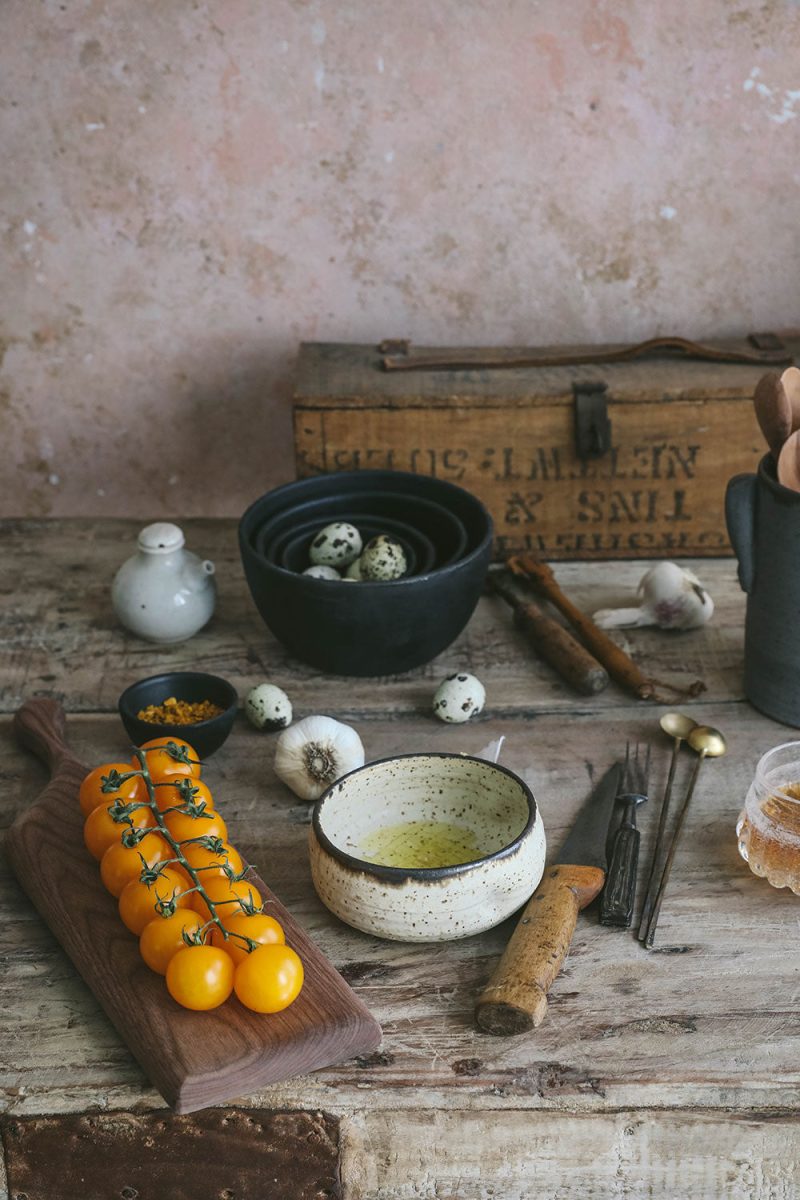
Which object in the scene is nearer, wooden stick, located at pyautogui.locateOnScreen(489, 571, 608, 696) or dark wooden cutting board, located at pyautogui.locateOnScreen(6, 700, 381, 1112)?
dark wooden cutting board, located at pyautogui.locateOnScreen(6, 700, 381, 1112)

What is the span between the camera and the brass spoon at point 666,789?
954mm

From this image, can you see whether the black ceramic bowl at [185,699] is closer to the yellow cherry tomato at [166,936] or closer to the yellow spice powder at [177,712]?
the yellow spice powder at [177,712]

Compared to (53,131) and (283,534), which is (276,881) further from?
(53,131)

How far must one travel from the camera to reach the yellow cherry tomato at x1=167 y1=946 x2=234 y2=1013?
0.80m

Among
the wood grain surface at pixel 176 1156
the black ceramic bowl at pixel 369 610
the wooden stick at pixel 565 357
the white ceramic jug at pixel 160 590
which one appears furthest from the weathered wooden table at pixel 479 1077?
the wooden stick at pixel 565 357

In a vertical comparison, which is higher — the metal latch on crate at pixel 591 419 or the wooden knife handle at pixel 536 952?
the metal latch on crate at pixel 591 419

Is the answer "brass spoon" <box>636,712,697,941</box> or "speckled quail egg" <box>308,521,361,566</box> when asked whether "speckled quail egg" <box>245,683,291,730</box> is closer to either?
"speckled quail egg" <box>308,521,361,566</box>

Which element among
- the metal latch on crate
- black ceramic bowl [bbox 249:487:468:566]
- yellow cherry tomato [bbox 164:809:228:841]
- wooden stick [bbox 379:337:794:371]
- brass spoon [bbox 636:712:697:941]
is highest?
wooden stick [bbox 379:337:794:371]

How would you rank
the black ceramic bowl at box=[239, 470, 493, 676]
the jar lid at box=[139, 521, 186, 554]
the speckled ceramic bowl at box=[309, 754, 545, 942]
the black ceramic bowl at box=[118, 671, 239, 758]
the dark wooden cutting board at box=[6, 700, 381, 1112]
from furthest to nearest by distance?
1. the jar lid at box=[139, 521, 186, 554]
2. the black ceramic bowl at box=[239, 470, 493, 676]
3. the black ceramic bowl at box=[118, 671, 239, 758]
4. the speckled ceramic bowl at box=[309, 754, 545, 942]
5. the dark wooden cutting board at box=[6, 700, 381, 1112]

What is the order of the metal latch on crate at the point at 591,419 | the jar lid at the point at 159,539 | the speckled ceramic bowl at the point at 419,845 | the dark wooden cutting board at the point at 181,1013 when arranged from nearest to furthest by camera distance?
the dark wooden cutting board at the point at 181,1013 → the speckled ceramic bowl at the point at 419,845 → the jar lid at the point at 159,539 → the metal latch on crate at the point at 591,419

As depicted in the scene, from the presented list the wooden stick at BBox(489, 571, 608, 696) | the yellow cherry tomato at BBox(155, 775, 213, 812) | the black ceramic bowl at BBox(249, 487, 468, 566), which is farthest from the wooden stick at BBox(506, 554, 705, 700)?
the yellow cherry tomato at BBox(155, 775, 213, 812)

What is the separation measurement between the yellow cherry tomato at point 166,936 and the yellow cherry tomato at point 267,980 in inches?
1.8

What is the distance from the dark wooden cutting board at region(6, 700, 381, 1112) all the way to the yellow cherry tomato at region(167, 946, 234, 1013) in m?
0.02

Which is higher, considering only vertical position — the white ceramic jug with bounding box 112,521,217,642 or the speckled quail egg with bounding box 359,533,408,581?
the speckled quail egg with bounding box 359,533,408,581
